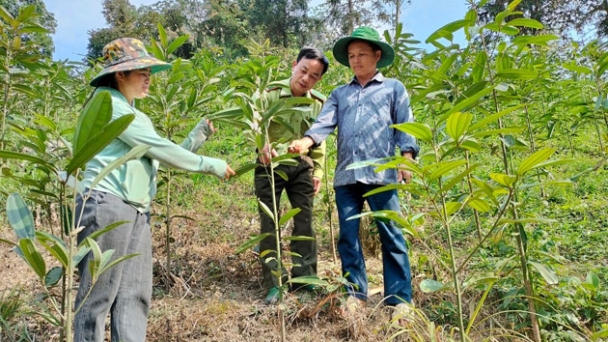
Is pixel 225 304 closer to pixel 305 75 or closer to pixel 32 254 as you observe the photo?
pixel 305 75

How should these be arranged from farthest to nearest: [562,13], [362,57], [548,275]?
[562,13]
[362,57]
[548,275]

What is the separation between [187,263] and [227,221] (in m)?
0.90

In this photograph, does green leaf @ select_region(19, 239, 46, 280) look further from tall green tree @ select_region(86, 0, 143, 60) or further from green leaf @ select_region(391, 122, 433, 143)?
tall green tree @ select_region(86, 0, 143, 60)

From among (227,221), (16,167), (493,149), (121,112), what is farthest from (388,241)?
(16,167)

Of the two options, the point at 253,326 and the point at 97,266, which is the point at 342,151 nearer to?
the point at 253,326

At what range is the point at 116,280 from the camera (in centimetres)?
165

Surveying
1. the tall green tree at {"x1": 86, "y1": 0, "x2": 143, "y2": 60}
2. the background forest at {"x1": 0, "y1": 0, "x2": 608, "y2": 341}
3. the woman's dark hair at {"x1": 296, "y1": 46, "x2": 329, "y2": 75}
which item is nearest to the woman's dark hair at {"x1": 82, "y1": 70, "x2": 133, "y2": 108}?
the background forest at {"x1": 0, "y1": 0, "x2": 608, "y2": 341}

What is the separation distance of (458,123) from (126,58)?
53.2 inches

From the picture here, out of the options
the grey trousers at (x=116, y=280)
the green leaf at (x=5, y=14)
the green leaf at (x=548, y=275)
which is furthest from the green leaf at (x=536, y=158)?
the green leaf at (x=5, y=14)

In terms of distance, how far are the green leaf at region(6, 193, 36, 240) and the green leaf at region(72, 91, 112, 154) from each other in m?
0.21

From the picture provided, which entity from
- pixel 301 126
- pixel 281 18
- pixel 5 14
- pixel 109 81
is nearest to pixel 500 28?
pixel 301 126

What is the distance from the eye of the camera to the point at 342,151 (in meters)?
2.38

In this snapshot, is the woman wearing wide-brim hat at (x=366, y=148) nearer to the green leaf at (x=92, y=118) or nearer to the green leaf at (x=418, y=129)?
the green leaf at (x=418, y=129)

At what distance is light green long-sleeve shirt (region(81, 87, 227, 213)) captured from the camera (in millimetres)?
1654
